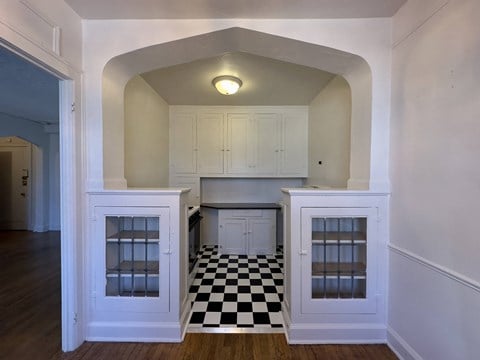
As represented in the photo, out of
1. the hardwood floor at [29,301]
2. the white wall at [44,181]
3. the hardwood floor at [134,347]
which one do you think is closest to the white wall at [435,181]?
the hardwood floor at [134,347]

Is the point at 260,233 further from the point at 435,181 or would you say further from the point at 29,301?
the point at 29,301

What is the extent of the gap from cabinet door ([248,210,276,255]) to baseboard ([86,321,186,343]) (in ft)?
7.23

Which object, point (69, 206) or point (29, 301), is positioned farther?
point (29, 301)

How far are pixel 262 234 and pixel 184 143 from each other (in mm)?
2058

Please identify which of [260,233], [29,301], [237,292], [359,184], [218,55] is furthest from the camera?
[260,233]

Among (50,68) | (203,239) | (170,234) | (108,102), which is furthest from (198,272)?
(50,68)

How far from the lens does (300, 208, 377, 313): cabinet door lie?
2.00 m

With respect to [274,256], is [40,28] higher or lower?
higher

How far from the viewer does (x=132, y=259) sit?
2148 mm

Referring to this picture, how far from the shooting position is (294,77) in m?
3.13

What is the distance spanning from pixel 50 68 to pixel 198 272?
8.88ft

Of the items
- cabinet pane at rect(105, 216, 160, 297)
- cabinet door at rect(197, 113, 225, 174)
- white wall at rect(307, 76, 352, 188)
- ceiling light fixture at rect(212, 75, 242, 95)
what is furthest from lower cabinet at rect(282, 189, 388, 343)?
cabinet door at rect(197, 113, 225, 174)

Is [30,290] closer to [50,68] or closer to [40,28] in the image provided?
[50,68]

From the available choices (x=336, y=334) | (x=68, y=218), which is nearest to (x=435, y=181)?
(x=336, y=334)
